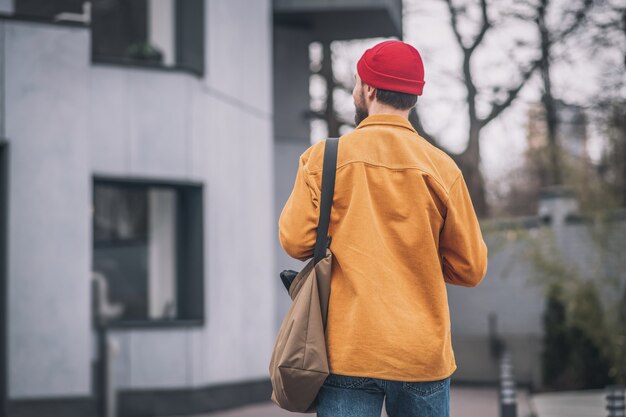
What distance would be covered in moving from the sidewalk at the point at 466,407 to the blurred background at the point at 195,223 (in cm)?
6

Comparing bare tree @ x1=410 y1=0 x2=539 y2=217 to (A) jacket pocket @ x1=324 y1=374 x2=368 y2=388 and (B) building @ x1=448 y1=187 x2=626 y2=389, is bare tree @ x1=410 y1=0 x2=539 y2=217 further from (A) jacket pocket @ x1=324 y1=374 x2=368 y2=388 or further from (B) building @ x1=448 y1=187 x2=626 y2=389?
(A) jacket pocket @ x1=324 y1=374 x2=368 y2=388

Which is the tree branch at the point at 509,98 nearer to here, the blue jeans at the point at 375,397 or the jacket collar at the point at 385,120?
the jacket collar at the point at 385,120

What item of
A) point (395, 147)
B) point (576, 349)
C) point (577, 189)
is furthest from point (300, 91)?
point (395, 147)

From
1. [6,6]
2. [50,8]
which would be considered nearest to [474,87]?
[50,8]

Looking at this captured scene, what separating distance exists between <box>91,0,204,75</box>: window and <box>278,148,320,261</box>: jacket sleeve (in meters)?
9.45

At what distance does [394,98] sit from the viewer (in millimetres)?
3131

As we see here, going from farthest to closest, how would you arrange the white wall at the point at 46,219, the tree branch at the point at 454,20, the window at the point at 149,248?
the tree branch at the point at 454,20, the window at the point at 149,248, the white wall at the point at 46,219

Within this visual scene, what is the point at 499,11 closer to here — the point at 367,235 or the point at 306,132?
the point at 306,132

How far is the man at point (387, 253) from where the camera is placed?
287 centimetres

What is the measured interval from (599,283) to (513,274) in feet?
10.7

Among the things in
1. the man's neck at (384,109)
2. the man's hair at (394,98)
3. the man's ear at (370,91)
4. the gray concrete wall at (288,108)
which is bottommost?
the man's neck at (384,109)

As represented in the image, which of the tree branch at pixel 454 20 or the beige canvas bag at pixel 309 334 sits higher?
the tree branch at pixel 454 20

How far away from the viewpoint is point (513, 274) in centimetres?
1888

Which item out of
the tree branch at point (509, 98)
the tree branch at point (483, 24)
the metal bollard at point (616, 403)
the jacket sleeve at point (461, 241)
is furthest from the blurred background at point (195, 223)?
the jacket sleeve at point (461, 241)
